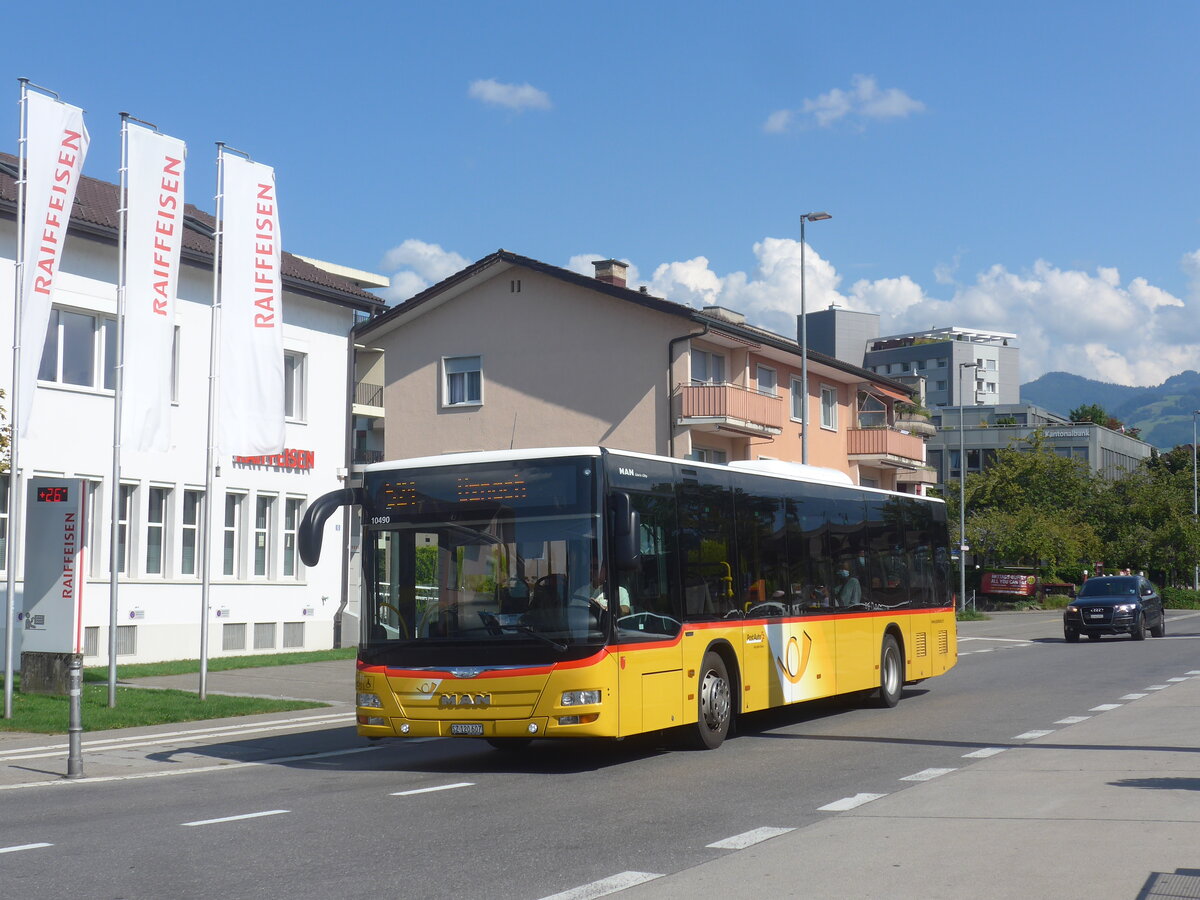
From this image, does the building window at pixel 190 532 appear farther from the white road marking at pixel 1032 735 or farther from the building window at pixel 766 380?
the building window at pixel 766 380

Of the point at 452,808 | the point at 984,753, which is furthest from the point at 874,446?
the point at 452,808

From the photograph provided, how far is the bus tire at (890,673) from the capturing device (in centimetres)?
1855

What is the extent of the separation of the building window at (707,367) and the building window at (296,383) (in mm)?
14940

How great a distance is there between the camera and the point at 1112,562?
83812 mm

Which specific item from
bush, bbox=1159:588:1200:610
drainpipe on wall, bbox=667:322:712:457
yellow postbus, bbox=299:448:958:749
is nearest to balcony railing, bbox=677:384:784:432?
drainpipe on wall, bbox=667:322:712:457

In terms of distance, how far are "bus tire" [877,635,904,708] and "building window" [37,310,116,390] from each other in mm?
16437

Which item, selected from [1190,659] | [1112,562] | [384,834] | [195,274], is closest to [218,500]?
[195,274]

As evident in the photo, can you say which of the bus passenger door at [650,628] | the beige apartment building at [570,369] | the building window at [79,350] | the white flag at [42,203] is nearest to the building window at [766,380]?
the beige apartment building at [570,369]

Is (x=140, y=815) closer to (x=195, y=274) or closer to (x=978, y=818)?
(x=978, y=818)

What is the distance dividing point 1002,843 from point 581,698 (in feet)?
14.8

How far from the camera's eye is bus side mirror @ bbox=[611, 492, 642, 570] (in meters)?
12.5

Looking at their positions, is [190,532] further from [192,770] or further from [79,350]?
[192,770]

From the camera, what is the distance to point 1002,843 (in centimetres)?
847

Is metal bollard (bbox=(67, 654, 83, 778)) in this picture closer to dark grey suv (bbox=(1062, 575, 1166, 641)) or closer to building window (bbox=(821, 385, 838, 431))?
dark grey suv (bbox=(1062, 575, 1166, 641))
